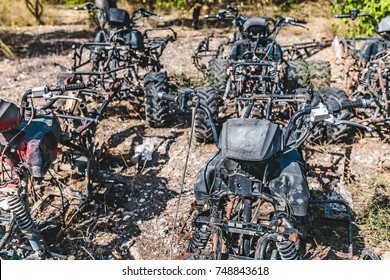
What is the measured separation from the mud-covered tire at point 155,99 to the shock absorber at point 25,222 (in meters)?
3.05

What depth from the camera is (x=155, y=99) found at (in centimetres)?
641

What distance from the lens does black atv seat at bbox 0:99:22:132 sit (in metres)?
3.33

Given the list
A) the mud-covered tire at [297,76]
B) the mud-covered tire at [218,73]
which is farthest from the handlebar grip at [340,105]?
the mud-covered tire at [297,76]

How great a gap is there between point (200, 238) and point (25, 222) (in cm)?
139

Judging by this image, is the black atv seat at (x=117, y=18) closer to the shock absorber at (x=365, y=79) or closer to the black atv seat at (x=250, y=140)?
the shock absorber at (x=365, y=79)

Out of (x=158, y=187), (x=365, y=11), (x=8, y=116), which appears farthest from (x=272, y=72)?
(x=365, y=11)

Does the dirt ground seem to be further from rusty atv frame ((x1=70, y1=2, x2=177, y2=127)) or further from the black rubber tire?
the black rubber tire

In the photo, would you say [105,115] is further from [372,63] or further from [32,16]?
[32,16]

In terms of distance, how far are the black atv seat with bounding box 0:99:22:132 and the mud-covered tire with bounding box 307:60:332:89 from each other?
5.57 meters

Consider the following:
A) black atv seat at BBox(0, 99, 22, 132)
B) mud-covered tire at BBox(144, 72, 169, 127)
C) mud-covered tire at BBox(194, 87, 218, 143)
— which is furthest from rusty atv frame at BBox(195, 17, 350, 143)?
black atv seat at BBox(0, 99, 22, 132)

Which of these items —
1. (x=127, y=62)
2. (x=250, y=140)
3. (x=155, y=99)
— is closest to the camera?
(x=250, y=140)

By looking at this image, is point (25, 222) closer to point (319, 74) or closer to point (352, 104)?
point (352, 104)

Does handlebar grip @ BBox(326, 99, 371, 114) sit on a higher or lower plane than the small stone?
higher

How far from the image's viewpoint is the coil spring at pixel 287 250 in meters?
3.26
